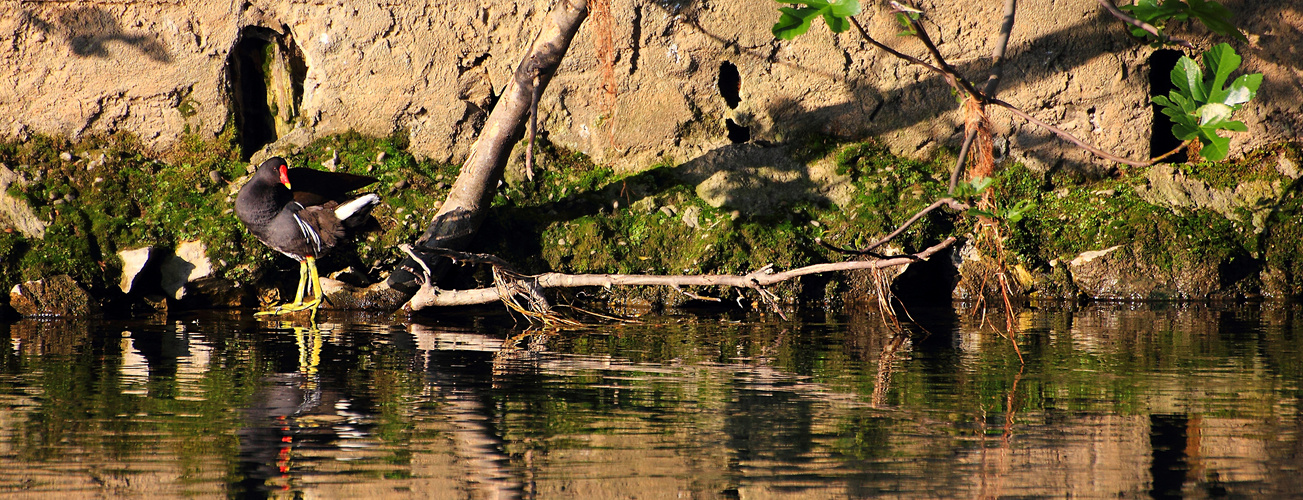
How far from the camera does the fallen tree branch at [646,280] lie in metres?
5.95

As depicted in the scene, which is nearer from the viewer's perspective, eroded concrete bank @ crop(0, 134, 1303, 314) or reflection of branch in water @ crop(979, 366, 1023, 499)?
reflection of branch in water @ crop(979, 366, 1023, 499)

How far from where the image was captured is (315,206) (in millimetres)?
6945

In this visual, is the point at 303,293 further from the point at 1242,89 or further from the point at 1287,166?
the point at 1287,166

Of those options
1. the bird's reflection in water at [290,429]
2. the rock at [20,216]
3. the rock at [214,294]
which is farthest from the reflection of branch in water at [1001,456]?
the rock at [20,216]

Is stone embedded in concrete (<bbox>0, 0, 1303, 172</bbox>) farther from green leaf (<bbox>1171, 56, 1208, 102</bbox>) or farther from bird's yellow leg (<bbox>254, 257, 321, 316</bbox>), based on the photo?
green leaf (<bbox>1171, 56, 1208, 102</bbox>)

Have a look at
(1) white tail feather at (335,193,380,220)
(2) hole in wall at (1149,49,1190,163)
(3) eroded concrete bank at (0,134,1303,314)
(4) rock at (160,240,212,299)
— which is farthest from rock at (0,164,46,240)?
(2) hole in wall at (1149,49,1190,163)

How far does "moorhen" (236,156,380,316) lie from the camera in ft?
22.4

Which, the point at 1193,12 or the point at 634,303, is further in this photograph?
the point at 634,303

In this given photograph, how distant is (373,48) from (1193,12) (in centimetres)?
562

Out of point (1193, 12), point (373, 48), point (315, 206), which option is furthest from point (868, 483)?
point (373, 48)

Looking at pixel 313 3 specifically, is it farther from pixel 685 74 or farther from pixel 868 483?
pixel 868 483

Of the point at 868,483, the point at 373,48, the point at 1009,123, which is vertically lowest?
the point at 868,483

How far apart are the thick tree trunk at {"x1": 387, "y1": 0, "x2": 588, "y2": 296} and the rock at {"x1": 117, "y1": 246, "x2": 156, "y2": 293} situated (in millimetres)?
1671

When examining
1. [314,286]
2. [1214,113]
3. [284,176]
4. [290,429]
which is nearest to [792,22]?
[1214,113]
